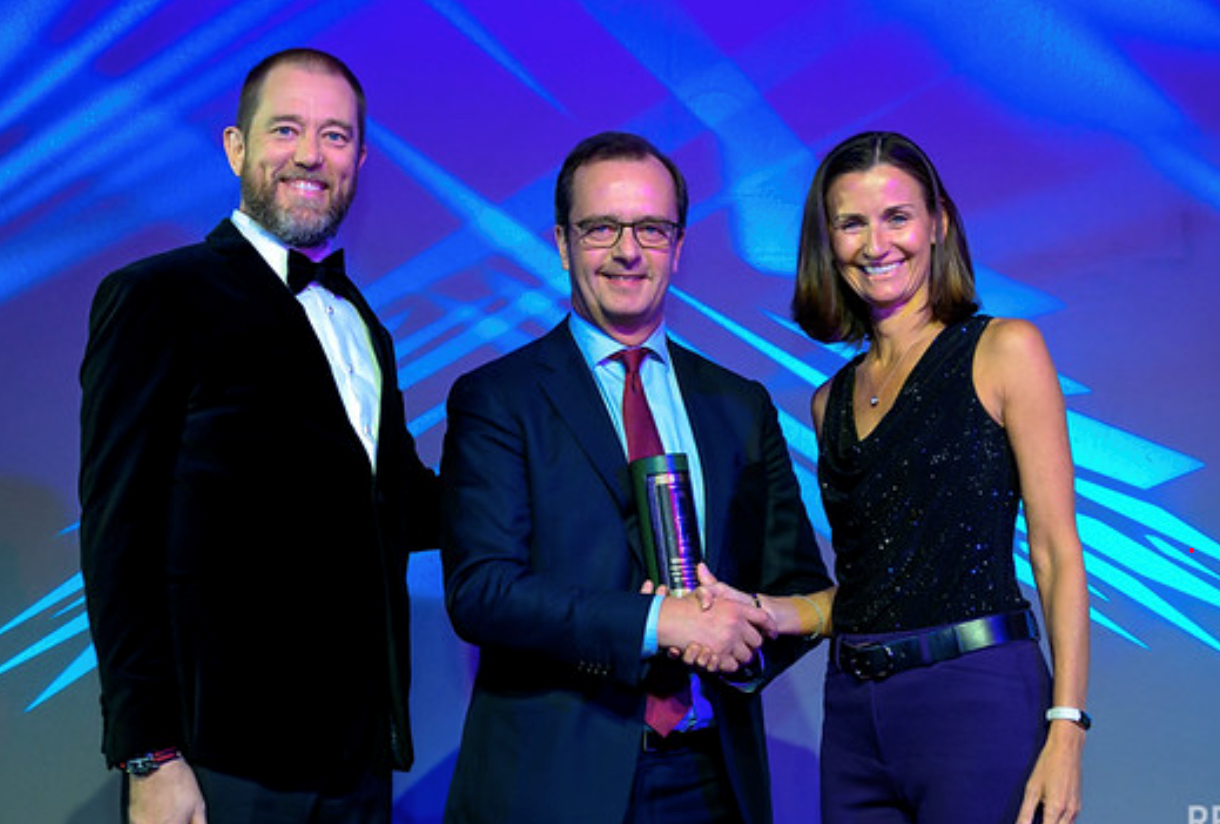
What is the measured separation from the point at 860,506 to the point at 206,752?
3.56 feet

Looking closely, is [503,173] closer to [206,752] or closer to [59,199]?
[59,199]

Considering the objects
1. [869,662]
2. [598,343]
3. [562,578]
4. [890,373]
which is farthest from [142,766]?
[890,373]

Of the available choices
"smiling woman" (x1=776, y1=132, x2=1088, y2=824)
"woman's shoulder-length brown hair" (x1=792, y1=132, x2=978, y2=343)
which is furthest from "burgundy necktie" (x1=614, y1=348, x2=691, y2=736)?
"woman's shoulder-length brown hair" (x1=792, y1=132, x2=978, y2=343)

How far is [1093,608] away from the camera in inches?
132

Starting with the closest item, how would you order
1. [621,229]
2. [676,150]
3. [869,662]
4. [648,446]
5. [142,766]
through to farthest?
[142,766] → [869,662] → [648,446] → [621,229] → [676,150]

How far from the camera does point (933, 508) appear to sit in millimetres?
1977

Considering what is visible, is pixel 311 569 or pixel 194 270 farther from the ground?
pixel 194 270

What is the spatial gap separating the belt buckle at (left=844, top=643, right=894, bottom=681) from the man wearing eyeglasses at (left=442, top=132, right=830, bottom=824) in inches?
5.9

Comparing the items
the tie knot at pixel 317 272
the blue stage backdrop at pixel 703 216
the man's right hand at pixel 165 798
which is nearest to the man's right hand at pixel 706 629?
the man's right hand at pixel 165 798

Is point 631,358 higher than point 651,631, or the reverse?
point 631,358

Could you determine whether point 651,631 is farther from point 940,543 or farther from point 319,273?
point 319,273

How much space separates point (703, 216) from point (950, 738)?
6.08ft

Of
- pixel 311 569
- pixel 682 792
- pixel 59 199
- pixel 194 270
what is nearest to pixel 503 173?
pixel 59 199

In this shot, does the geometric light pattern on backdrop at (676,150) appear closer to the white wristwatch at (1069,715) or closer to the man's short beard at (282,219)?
the man's short beard at (282,219)
